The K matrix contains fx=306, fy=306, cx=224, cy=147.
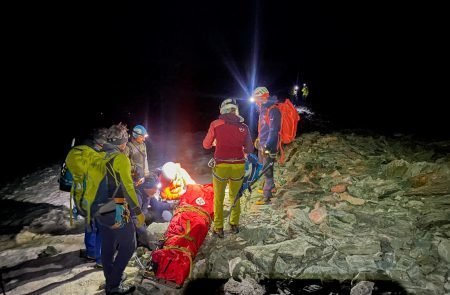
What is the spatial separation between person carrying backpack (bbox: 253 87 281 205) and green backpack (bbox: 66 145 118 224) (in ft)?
10.9

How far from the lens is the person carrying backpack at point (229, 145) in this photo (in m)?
4.71

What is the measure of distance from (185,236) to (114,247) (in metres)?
1.11

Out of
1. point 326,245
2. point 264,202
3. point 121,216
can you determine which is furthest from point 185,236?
point 264,202

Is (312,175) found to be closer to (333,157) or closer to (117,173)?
(333,157)

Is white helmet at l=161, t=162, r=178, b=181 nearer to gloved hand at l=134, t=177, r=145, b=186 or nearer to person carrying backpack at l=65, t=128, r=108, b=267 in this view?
gloved hand at l=134, t=177, r=145, b=186

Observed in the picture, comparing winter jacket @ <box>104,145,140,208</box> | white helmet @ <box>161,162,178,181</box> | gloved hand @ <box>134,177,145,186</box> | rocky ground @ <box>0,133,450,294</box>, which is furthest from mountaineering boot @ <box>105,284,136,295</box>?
white helmet @ <box>161,162,178,181</box>

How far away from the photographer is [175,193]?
6.16 metres

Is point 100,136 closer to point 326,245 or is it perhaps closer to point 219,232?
point 219,232

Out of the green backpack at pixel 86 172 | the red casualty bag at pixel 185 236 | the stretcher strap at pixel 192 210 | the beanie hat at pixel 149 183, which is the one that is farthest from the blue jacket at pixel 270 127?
the green backpack at pixel 86 172

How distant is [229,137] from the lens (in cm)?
470

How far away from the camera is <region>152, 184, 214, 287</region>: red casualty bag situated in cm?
404

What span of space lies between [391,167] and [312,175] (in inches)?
66.7

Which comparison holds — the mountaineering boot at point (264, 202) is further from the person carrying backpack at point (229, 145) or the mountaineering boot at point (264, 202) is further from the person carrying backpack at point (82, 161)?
the person carrying backpack at point (82, 161)

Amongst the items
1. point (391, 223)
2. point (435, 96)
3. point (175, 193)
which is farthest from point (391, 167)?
point (435, 96)
